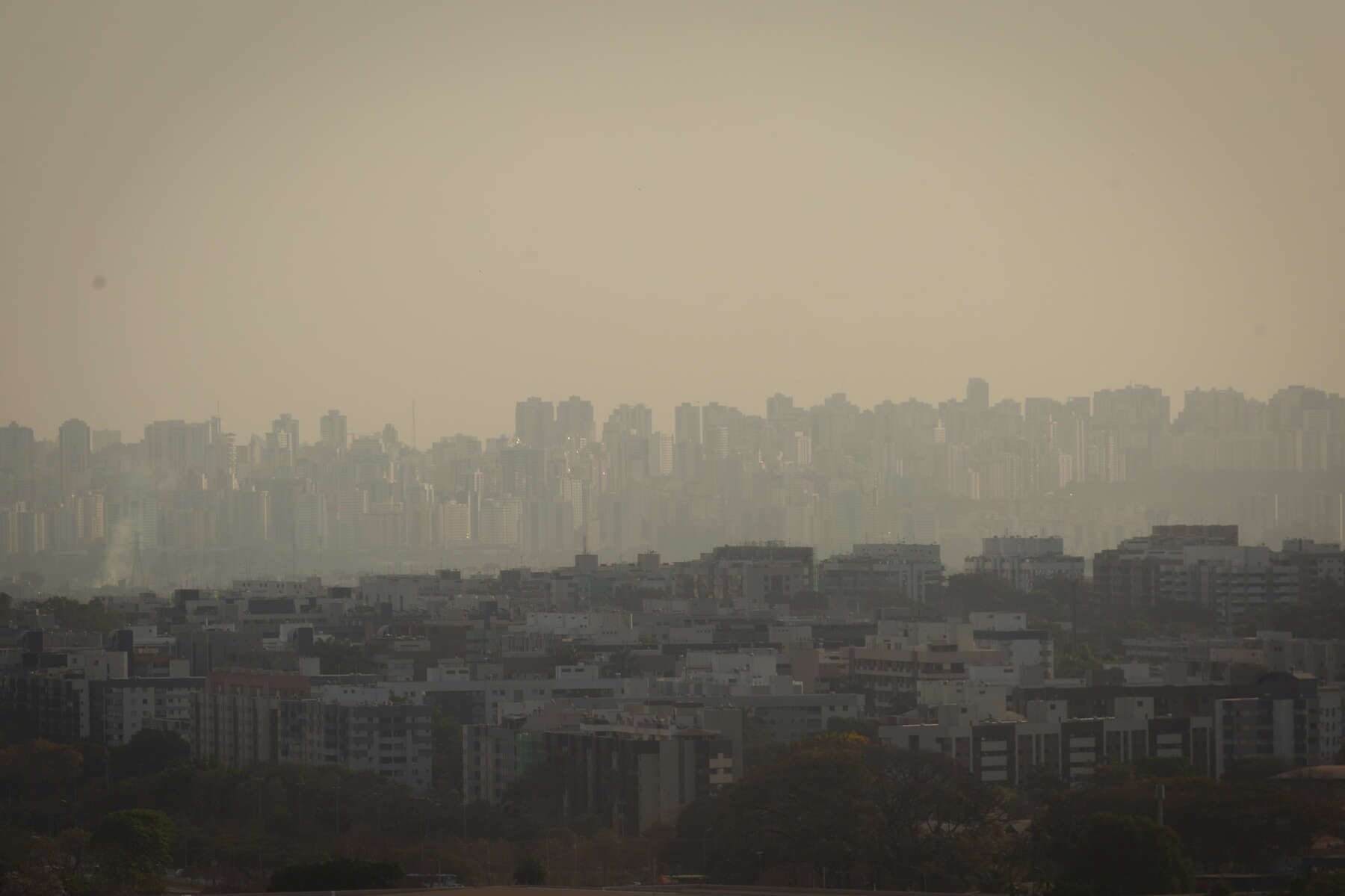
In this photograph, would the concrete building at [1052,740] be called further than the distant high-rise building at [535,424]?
No

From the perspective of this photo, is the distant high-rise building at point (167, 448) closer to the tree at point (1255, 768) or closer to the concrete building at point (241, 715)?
the concrete building at point (241, 715)

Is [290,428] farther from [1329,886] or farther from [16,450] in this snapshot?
[1329,886]

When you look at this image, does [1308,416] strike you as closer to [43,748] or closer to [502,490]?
[502,490]

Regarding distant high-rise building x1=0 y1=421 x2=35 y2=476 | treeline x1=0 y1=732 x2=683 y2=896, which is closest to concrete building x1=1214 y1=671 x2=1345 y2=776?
treeline x1=0 y1=732 x2=683 y2=896

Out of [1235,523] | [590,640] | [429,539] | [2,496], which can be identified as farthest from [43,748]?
[429,539]

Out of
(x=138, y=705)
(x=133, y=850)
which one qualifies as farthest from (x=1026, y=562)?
(x=133, y=850)

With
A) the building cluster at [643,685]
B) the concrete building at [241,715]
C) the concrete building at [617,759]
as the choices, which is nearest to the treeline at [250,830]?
the concrete building at [617,759]
